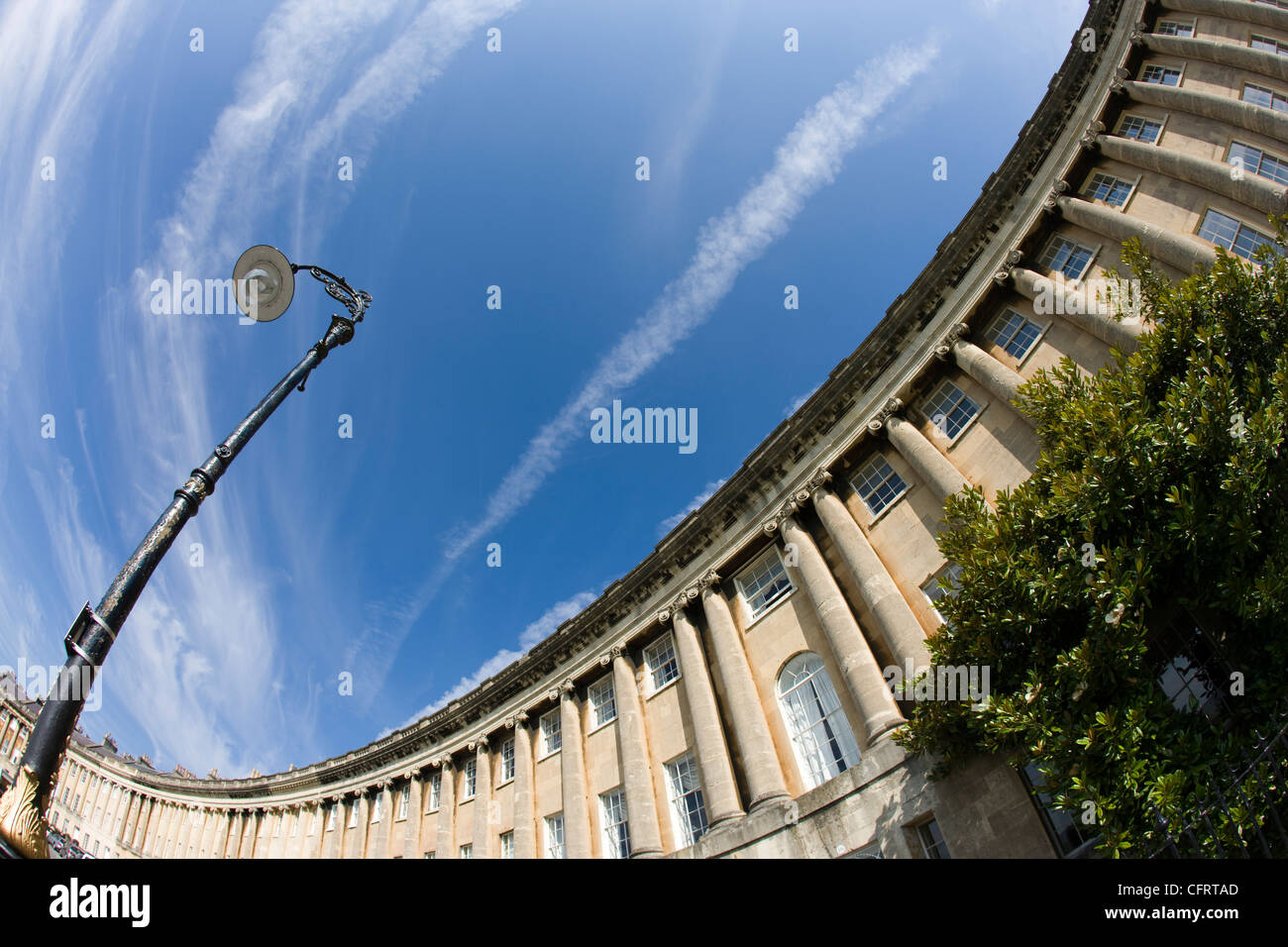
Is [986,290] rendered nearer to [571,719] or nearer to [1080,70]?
[1080,70]

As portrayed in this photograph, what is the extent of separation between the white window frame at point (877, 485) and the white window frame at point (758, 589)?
134 inches

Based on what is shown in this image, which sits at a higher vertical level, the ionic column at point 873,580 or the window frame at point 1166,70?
the window frame at point 1166,70

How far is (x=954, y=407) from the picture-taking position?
63.8 ft

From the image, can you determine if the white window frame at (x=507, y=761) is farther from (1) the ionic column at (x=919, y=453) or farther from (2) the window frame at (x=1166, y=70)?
(2) the window frame at (x=1166, y=70)

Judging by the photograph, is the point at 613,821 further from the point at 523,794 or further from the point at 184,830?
the point at 184,830

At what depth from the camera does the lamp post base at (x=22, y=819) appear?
15.5 ft

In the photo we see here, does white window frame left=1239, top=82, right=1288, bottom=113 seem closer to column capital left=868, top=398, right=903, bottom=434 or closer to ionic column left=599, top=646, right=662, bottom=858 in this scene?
column capital left=868, top=398, right=903, bottom=434

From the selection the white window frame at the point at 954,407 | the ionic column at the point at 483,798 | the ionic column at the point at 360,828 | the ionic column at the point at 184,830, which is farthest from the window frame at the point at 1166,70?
the ionic column at the point at 184,830

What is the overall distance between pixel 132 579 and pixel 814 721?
56.9 feet

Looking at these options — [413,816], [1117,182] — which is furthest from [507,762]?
[1117,182]

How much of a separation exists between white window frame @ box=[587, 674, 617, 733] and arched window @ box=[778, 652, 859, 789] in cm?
839

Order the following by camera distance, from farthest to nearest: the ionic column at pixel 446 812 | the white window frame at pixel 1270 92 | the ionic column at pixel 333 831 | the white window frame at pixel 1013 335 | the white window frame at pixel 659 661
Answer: the ionic column at pixel 333 831 → the ionic column at pixel 446 812 → the white window frame at pixel 659 661 → the white window frame at pixel 1013 335 → the white window frame at pixel 1270 92
